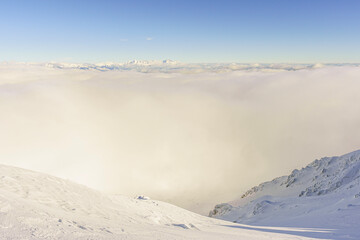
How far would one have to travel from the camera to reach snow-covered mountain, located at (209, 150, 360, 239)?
1928 cm

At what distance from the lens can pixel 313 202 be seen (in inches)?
1271

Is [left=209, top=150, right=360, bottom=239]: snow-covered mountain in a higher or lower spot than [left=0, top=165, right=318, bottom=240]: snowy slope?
lower

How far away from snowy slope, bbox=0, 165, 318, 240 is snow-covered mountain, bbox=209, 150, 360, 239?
7533 millimetres

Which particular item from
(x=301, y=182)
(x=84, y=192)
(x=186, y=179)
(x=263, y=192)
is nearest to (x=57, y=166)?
(x=186, y=179)

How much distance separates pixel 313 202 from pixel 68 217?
34.0 metres

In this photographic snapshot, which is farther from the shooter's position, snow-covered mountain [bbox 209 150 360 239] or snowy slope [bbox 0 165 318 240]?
snow-covered mountain [bbox 209 150 360 239]

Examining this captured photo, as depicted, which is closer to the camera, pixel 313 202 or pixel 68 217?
pixel 68 217

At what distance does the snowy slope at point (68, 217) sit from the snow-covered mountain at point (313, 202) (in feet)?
24.7

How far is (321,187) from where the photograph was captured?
54.1 m

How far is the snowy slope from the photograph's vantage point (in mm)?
8187

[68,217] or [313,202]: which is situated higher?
[68,217]

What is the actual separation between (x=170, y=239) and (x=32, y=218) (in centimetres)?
572

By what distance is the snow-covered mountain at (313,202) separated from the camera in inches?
759

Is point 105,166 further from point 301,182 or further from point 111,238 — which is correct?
point 111,238
